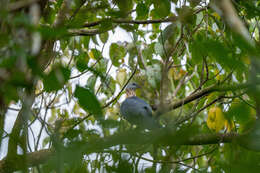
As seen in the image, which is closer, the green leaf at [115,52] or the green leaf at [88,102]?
the green leaf at [88,102]

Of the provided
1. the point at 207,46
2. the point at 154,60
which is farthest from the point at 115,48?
the point at 207,46

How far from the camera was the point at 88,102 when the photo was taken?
0.52m

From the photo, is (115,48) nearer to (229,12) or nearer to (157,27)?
(157,27)

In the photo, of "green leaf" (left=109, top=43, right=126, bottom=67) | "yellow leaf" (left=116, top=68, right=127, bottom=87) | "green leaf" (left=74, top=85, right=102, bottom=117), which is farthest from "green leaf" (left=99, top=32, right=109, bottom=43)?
"green leaf" (left=74, top=85, right=102, bottom=117)

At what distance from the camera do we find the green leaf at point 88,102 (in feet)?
→ 1.66

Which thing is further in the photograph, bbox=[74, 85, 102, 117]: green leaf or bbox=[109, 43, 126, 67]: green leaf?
bbox=[109, 43, 126, 67]: green leaf

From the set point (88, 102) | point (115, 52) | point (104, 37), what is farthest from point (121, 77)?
point (88, 102)

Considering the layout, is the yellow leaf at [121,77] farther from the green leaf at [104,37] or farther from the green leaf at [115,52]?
the green leaf at [104,37]

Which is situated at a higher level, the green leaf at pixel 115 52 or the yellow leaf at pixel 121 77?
the green leaf at pixel 115 52

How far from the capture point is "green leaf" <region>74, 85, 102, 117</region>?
0.50 m

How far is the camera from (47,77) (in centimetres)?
52

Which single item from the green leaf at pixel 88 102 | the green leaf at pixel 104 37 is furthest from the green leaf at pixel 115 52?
the green leaf at pixel 88 102

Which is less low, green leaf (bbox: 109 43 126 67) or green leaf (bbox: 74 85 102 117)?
green leaf (bbox: 109 43 126 67)

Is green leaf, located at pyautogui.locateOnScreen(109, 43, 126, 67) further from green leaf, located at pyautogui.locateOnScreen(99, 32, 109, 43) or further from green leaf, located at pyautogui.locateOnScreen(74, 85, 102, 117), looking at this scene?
green leaf, located at pyautogui.locateOnScreen(74, 85, 102, 117)
